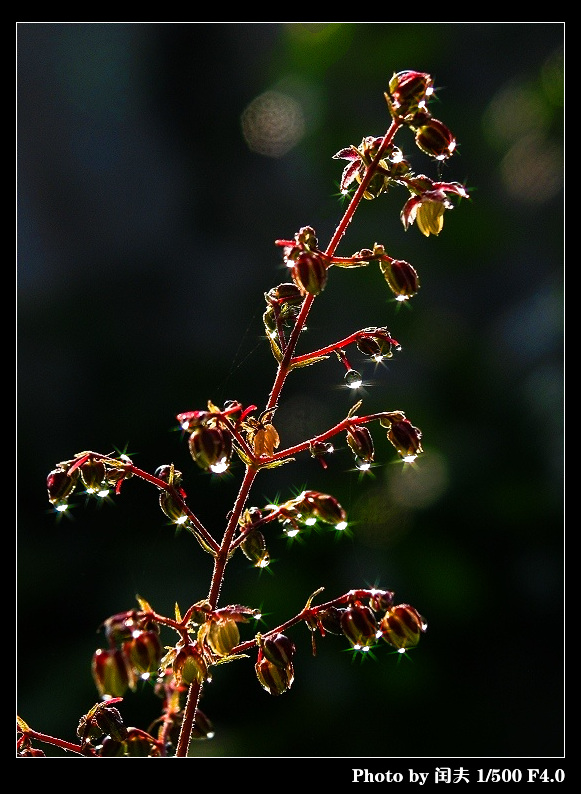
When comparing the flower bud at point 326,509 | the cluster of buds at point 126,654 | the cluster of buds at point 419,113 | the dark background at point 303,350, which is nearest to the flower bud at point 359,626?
the flower bud at point 326,509

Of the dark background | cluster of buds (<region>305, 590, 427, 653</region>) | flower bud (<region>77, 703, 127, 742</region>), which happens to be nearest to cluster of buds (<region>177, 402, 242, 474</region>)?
cluster of buds (<region>305, 590, 427, 653</region>)

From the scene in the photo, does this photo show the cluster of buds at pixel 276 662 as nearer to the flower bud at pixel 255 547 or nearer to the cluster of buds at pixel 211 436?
the flower bud at pixel 255 547

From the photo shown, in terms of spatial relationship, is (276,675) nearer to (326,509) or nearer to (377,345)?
(326,509)

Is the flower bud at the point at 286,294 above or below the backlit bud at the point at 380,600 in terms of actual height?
above
